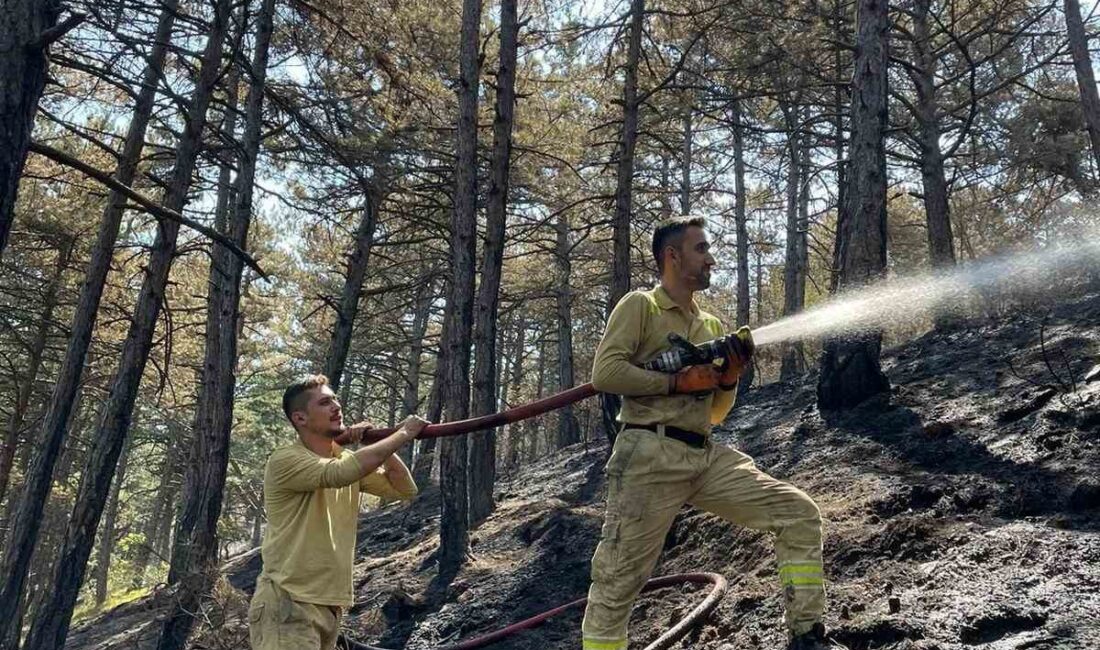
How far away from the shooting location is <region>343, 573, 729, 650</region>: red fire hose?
490cm

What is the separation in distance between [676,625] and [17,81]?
489 cm

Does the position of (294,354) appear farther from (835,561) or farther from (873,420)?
(835,561)

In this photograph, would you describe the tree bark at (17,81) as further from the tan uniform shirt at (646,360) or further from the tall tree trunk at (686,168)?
the tall tree trunk at (686,168)

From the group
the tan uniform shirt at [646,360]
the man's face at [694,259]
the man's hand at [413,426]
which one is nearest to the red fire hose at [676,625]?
the tan uniform shirt at [646,360]

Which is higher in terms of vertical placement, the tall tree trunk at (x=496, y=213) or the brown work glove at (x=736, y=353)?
the tall tree trunk at (x=496, y=213)

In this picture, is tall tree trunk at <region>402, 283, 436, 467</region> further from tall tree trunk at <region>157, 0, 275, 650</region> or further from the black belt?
the black belt

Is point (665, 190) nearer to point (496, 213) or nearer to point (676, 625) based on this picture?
point (496, 213)

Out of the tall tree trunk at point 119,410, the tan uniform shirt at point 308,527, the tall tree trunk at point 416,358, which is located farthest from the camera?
the tall tree trunk at point 416,358

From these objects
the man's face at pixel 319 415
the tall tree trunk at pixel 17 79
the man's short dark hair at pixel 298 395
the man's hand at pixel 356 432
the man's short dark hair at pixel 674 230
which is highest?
the tall tree trunk at pixel 17 79

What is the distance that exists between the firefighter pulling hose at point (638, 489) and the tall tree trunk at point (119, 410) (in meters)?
6.56

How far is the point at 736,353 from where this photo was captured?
12.9ft

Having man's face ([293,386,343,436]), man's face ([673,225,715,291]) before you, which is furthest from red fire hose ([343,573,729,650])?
man's face ([293,386,343,436])

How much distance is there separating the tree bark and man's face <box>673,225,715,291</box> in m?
3.57

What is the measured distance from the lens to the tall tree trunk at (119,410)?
9.45 meters
